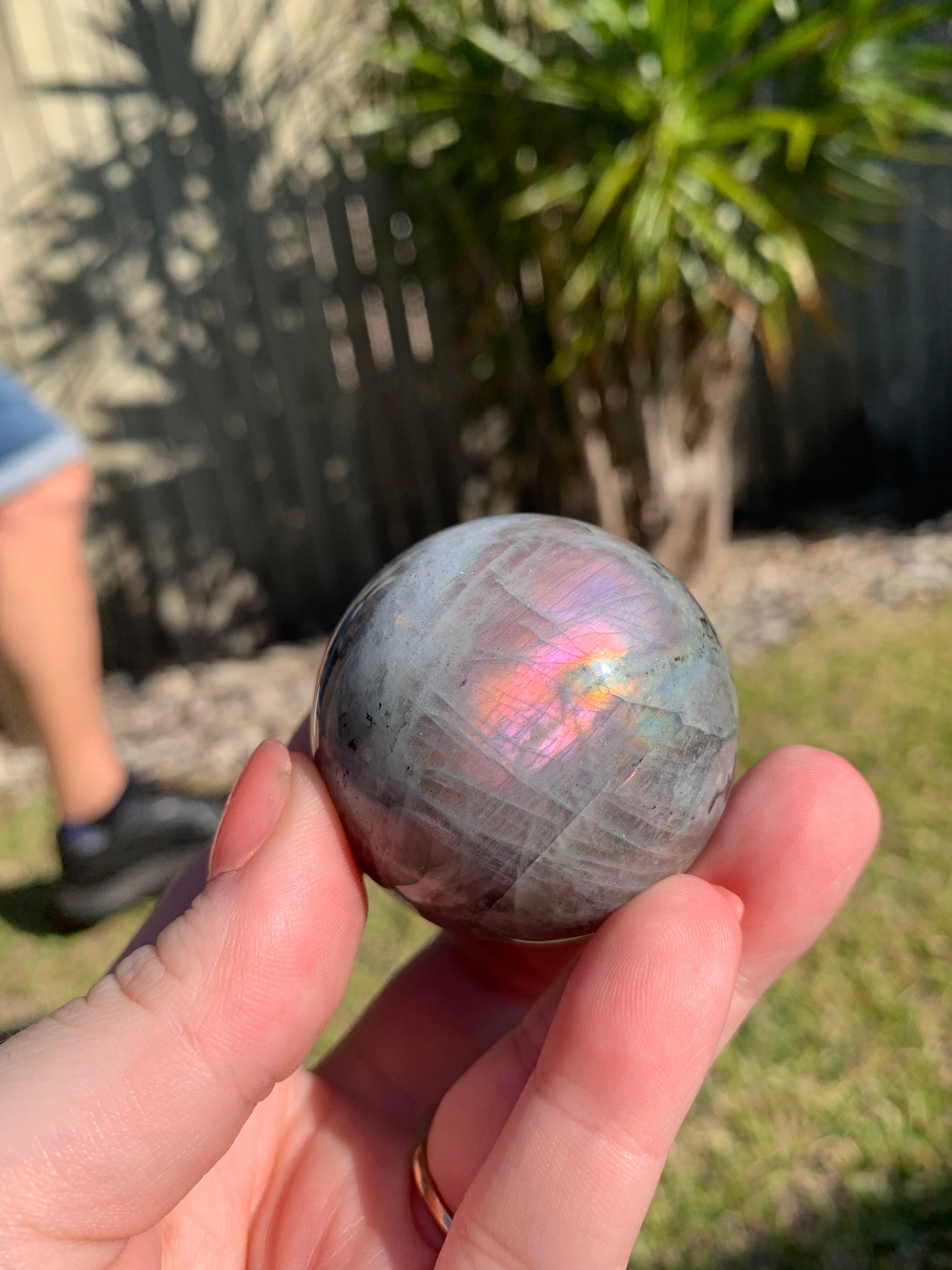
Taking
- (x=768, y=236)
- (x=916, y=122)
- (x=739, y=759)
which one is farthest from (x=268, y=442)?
(x=916, y=122)

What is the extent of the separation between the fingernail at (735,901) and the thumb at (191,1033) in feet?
1.57

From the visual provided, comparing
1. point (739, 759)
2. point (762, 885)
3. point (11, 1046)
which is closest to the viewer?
point (11, 1046)

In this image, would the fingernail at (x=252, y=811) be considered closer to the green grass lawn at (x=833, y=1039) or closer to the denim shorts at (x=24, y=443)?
the green grass lawn at (x=833, y=1039)

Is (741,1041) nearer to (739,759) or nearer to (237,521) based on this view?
(739,759)

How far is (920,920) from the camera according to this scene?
2318 mm

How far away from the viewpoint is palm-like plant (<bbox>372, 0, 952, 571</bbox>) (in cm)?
338

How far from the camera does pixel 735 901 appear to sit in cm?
136

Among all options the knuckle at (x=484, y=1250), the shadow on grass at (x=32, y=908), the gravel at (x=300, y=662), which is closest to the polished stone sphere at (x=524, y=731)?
the knuckle at (x=484, y=1250)

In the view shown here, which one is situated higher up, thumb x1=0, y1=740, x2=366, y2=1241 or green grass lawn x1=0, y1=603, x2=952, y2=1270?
thumb x1=0, y1=740, x2=366, y2=1241

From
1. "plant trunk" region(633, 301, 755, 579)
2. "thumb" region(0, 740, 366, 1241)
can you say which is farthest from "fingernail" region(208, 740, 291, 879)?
"plant trunk" region(633, 301, 755, 579)

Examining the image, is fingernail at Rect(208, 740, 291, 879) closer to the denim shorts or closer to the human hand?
the human hand

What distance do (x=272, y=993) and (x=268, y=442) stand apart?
326cm

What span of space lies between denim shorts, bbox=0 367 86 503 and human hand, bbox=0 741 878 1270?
141 cm

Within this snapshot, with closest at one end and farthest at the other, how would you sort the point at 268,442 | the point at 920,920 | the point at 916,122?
the point at 920,920 → the point at 916,122 → the point at 268,442
